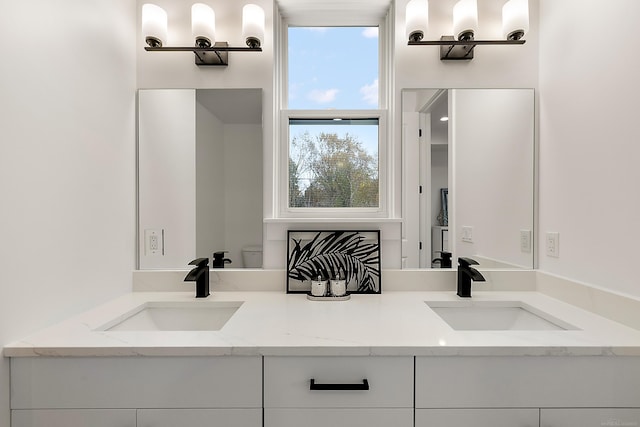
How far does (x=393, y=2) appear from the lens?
1.57 metres

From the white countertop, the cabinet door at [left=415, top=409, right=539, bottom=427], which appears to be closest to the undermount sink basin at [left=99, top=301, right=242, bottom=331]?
the white countertop

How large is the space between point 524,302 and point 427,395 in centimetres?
72

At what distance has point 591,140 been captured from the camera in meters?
1.24

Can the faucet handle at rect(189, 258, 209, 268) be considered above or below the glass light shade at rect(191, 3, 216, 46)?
below

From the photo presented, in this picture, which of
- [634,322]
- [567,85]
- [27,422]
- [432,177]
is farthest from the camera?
[432,177]

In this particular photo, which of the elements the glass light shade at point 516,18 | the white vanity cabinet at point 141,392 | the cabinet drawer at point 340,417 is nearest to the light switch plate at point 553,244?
the glass light shade at point 516,18

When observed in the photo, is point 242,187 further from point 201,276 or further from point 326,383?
point 326,383

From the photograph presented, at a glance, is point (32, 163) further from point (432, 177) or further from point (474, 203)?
point (474, 203)

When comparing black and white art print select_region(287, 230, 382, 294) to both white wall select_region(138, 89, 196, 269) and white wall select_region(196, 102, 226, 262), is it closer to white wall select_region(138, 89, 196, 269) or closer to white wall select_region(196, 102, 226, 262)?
white wall select_region(196, 102, 226, 262)

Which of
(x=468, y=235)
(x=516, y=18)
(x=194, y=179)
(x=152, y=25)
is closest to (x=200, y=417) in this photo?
(x=194, y=179)

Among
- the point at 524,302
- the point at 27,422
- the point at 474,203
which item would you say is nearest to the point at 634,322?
the point at 524,302

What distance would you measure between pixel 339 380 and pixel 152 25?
1.60 m

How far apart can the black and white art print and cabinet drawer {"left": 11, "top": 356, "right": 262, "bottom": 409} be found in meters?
0.62

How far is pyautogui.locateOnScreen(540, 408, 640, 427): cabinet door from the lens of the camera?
937 mm
